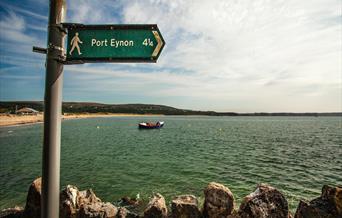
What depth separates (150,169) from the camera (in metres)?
21.8

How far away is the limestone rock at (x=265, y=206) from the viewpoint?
23.0 feet

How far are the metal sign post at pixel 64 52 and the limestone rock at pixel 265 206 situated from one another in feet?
20.9

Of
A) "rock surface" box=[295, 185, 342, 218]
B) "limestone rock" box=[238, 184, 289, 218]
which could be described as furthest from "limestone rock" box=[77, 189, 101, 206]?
"rock surface" box=[295, 185, 342, 218]

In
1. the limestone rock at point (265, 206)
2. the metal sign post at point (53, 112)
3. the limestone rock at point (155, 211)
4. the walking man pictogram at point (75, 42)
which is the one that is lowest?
the limestone rock at point (155, 211)

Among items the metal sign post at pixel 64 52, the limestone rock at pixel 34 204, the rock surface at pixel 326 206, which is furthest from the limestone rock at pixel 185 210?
the metal sign post at pixel 64 52

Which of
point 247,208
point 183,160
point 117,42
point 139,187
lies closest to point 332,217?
point 247,208

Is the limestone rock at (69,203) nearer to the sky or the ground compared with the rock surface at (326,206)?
nearer to the ground

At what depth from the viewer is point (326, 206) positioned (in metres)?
7.11

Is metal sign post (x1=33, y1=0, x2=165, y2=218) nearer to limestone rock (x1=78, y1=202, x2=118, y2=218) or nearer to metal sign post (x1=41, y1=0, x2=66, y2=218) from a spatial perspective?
metal sign post (x1=41, y1=0, x2=66, y2=218)

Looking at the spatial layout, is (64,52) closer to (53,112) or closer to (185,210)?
(53,112)

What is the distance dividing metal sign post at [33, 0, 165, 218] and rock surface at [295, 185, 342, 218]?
7446 mm

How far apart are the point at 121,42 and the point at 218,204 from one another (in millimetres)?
7200

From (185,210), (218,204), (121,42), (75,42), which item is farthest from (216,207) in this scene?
(75,42)

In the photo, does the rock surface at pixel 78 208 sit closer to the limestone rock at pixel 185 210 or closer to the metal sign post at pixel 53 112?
the limestone rock at pixel 185 210
